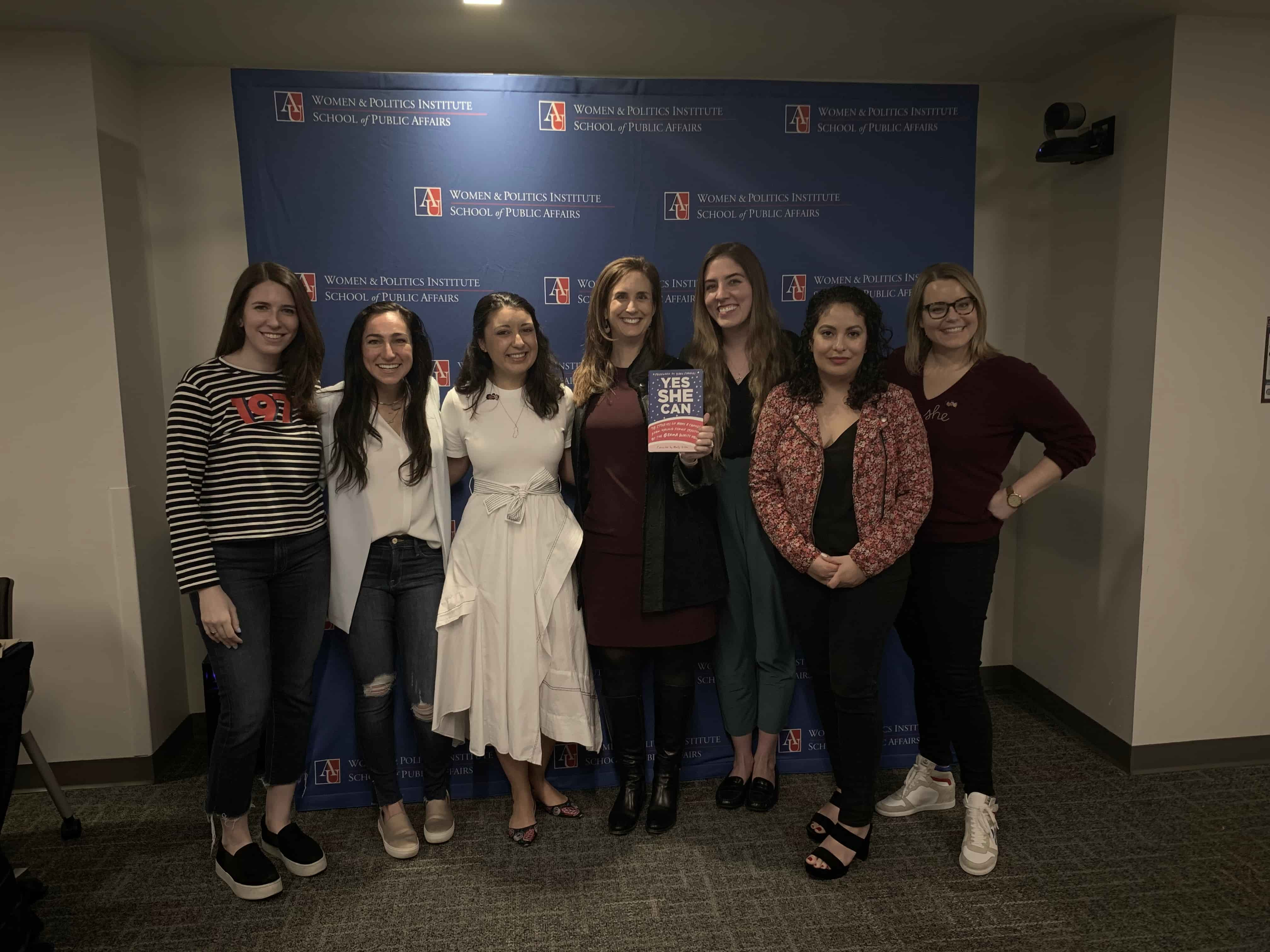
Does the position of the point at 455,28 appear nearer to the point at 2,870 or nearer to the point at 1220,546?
the point at 2,870

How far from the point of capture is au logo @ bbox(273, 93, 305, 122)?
8.82ft

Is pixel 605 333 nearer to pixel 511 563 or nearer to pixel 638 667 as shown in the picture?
pixel 511 563

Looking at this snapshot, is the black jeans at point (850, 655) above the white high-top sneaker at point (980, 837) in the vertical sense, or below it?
above

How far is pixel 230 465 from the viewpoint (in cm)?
226

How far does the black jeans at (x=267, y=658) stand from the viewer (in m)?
2.30

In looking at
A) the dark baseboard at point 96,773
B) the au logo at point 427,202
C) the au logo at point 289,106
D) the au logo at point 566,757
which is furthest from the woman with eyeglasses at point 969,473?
the dark baseboard at point 96,773

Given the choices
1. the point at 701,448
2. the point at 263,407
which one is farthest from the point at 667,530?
the point at 263,407

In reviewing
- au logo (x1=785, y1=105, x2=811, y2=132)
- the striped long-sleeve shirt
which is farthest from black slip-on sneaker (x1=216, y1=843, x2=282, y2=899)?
au logo (x1=785, y1=105, x2=811, y2=132)

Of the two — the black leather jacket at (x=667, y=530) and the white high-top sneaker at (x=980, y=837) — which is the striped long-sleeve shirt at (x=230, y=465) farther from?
the white high-top sneaker at (x=980, y=837)

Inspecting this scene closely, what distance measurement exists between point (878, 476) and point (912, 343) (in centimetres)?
57

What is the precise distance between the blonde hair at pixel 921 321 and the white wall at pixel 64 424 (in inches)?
113

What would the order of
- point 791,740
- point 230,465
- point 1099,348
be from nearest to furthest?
point 230,465 → point 791,740 → point 1099,348

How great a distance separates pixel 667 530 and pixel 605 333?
0.66 meters

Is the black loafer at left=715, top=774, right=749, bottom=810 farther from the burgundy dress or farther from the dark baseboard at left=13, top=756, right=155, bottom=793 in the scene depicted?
the dark baseboard at left=13, top=756, right=155, bottom=793
